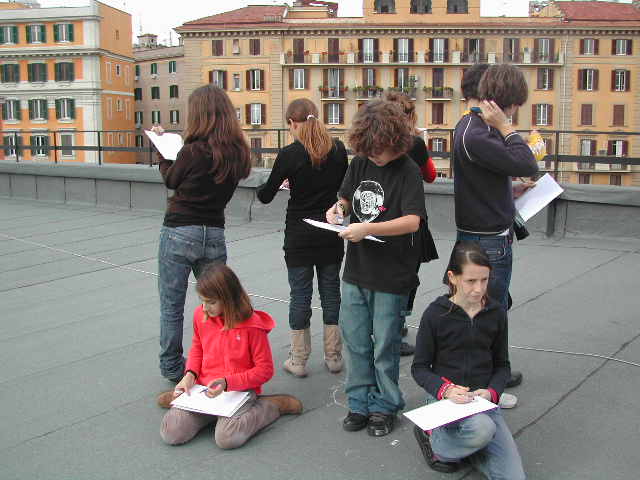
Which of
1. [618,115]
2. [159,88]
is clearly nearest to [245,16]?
[159,88]

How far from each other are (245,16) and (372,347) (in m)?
57.8

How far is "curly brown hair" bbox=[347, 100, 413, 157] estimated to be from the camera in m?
3.36

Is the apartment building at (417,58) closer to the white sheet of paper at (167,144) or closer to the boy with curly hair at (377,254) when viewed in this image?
the white sheet of paper at (167,144)

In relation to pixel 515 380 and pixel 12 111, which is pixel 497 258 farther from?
pixel 12 111

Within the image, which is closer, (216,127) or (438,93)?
(216,127)

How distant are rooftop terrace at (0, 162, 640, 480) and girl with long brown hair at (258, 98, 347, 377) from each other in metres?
0.27

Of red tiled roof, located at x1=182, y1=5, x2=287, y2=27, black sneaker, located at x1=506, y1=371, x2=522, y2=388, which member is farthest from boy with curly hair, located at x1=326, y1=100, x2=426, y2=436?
red tiled roof, located at x1=182, y1=5, x2=287, y2=27

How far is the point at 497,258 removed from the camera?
12.6 ft

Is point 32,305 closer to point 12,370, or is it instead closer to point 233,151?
point 12,370

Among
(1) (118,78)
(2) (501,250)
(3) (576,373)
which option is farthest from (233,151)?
(1) (118,78)

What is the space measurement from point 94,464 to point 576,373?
2.73 metres

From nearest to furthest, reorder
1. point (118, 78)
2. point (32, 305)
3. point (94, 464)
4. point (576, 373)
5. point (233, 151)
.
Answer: point (94, 464) → point (233, 151) → point (576, 373) → point (32, 305) → point (118, 78)

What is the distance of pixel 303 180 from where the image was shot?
4.33 meters

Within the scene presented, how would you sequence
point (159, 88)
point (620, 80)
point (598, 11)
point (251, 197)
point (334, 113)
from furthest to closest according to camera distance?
point (159, 88), point (334, 113), point (598, 11), point (620, 80), point (251, 197)
